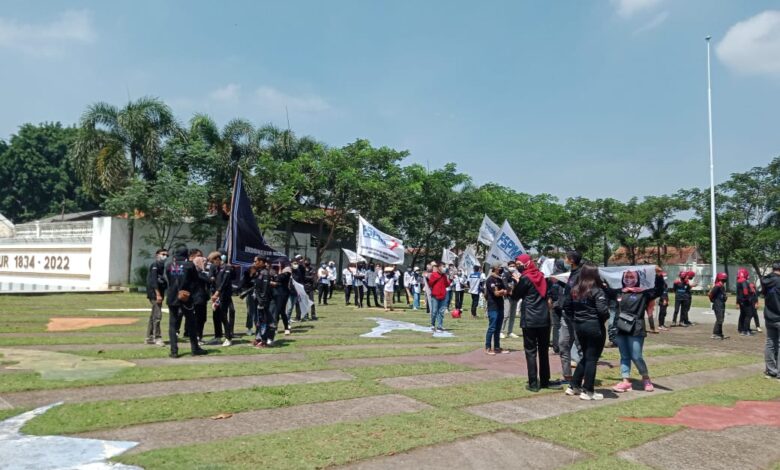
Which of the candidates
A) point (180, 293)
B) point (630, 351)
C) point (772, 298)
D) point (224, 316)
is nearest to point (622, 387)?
point (630, 351)

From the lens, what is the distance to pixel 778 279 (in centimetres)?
975

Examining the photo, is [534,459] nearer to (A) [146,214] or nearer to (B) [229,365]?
(B) [229,365]

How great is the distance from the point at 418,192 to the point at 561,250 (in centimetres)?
2355

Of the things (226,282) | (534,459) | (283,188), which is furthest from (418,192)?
(534,459)

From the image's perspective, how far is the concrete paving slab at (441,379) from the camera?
319 inches

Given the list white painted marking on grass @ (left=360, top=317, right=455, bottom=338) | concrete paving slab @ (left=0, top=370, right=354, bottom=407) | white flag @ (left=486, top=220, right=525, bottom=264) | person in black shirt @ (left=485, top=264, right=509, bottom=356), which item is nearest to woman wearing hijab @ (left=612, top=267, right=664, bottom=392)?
person in black shirt @ (left=485, top=264, right=509, bottom=356)

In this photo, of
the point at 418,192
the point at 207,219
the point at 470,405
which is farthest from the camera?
the point at 418,192

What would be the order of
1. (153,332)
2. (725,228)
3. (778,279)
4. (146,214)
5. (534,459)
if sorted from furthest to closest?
(725,228) → (146,214) → (153,332) → (778,279) → (534,459)

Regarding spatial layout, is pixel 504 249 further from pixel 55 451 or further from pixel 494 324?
pixel 55 451

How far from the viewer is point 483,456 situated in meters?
5.22

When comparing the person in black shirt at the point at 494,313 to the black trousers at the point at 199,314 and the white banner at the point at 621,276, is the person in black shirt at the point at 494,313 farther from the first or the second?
the black trousers at the point at 199,314

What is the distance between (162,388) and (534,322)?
16.2 ft

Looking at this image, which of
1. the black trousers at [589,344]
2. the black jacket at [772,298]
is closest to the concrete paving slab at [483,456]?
the black trousers at [589,344]

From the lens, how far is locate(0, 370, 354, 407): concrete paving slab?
253 inches
